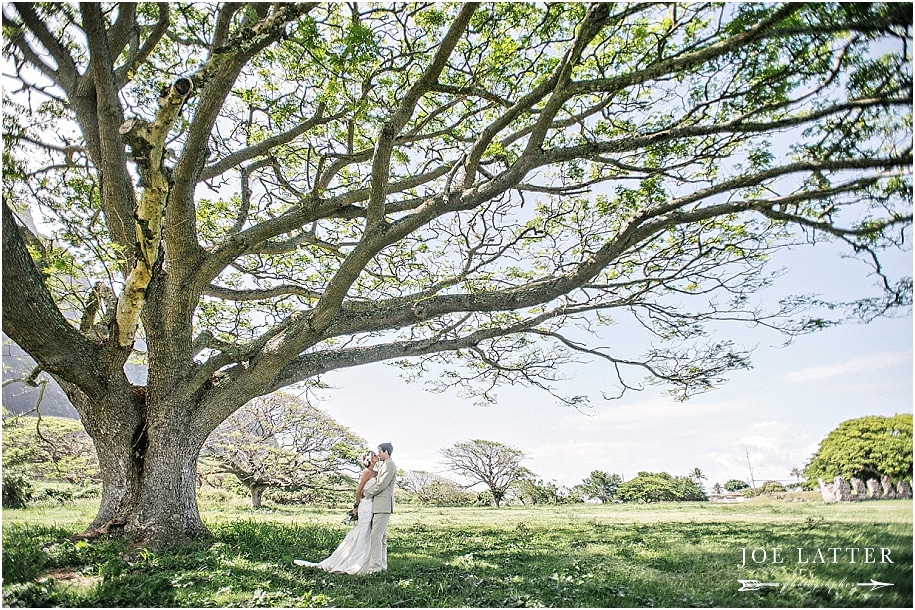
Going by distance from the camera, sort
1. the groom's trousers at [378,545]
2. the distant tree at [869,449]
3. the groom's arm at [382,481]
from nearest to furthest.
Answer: the distant tree at [869,449] → the groom's trousers at [378,545] → the groom's arm at [382,481]

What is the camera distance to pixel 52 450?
42.7ft

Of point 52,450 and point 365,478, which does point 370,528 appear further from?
point 52,450

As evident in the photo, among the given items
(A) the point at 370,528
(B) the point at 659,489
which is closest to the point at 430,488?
(B) the point at 659,489

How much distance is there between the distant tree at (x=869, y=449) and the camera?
18.6 feet

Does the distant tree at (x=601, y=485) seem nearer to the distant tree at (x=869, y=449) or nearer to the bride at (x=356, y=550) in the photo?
the distant tree at (x=869, y=449)

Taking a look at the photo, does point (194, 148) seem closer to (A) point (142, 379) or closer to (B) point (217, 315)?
(B) point (217, 315)

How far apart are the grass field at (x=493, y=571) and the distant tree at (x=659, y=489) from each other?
12.8 m

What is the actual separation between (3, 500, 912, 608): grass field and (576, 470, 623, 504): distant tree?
1469 centimetres

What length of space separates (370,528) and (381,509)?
0.30 metres

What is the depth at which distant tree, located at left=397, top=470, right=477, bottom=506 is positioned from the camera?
21.1 m

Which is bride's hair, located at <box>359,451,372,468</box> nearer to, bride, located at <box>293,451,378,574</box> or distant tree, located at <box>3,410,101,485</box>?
bride, located at <box>293,451,378,574</box>

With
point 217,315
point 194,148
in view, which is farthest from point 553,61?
point 217,315

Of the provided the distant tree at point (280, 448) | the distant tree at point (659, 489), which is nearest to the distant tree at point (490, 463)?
the distant tree at point (659, 489)

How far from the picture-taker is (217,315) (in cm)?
984
